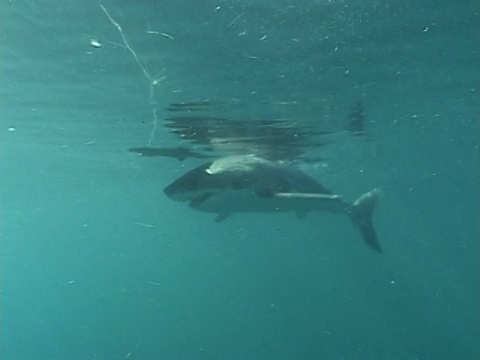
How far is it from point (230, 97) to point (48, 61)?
16.4ft

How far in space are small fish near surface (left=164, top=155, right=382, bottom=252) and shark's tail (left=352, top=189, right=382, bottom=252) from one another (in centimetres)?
123

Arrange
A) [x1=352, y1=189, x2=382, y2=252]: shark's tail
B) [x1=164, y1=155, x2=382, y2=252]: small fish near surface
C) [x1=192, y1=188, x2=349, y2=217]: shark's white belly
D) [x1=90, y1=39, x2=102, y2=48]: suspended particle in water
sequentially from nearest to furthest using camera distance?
[x1=90, y1=39, x2=102, y2=48]: suspended particle in water
[x1=164, y1=155, x2=382, y2=252]: small fish near surface
[x1=192, y1=188, x2=349, y2=217]: shark's white belly
[x1=352, y1=189, x2=382, y2=252]: shark's tail

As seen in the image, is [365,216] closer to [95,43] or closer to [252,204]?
[252,204]

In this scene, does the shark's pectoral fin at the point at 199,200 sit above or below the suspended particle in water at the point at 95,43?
below

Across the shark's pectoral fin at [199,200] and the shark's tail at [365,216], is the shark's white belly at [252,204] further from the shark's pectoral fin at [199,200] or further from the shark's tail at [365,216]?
the shark's tail at [365,216]

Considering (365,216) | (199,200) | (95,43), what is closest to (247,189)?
(199,200)

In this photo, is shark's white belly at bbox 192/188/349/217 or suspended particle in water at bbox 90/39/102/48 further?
shark's white belly at bbox 192/188/349/217

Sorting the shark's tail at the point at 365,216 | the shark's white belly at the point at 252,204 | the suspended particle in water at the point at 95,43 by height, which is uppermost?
the suspended particle in water at the point at 95,43

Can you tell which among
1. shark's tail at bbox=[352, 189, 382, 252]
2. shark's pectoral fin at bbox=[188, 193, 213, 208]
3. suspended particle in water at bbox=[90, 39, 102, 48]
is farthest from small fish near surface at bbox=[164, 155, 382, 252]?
suspended particle in water at bbox=[90, 39, 102, 48]

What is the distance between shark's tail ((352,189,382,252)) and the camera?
58.9 feet

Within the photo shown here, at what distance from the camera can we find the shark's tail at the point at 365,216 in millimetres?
17938

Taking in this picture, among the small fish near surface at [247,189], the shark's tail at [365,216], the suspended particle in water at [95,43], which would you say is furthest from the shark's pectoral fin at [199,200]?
the shark's tail at [365,216]

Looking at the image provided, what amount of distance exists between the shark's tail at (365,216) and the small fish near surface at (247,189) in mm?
1233

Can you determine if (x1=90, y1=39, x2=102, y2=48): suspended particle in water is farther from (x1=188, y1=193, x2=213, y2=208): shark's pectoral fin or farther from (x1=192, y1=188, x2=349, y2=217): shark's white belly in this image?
(x1=192, y1=188, x2=349, y2=217): shark's white belly
